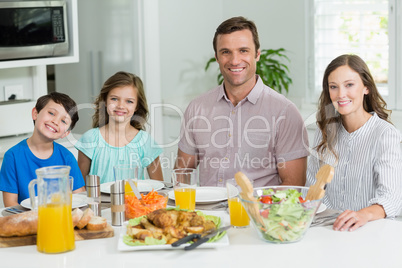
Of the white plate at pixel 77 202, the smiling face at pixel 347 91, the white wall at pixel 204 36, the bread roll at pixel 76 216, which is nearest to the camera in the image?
the bread roll at pixel 76 216

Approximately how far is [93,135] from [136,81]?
318 millimetres

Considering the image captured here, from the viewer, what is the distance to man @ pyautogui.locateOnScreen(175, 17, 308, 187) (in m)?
2.60

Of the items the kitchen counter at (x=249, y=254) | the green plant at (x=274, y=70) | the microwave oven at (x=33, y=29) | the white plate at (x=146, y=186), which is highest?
the microwave oven at (x=33, y=29)

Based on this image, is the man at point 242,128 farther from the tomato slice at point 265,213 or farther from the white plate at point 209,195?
the tomato slice at point 265,213

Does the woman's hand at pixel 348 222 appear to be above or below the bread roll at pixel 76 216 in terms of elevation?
below

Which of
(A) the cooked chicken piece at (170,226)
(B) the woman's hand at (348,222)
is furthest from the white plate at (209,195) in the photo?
(B) the woman's hand at (348,222)

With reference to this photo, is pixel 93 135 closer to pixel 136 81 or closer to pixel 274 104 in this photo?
pixel 136 81

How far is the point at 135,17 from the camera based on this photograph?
13.1ft

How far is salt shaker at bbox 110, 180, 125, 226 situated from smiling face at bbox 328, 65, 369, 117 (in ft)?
3.08

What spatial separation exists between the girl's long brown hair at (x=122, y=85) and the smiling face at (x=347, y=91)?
3.04 ft

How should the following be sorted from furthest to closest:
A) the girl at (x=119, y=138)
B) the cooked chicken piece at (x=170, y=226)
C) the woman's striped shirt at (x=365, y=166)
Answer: the girl at (x=119, y=138)
the woman's striped shirt at (x=365, y=166)
the cooked chicken piece at (x=170, y=226)

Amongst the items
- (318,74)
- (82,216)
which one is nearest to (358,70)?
(82,216)

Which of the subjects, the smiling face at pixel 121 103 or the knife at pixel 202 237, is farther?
the smiling face at pixel 121 103

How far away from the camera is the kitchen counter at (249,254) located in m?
1.52
